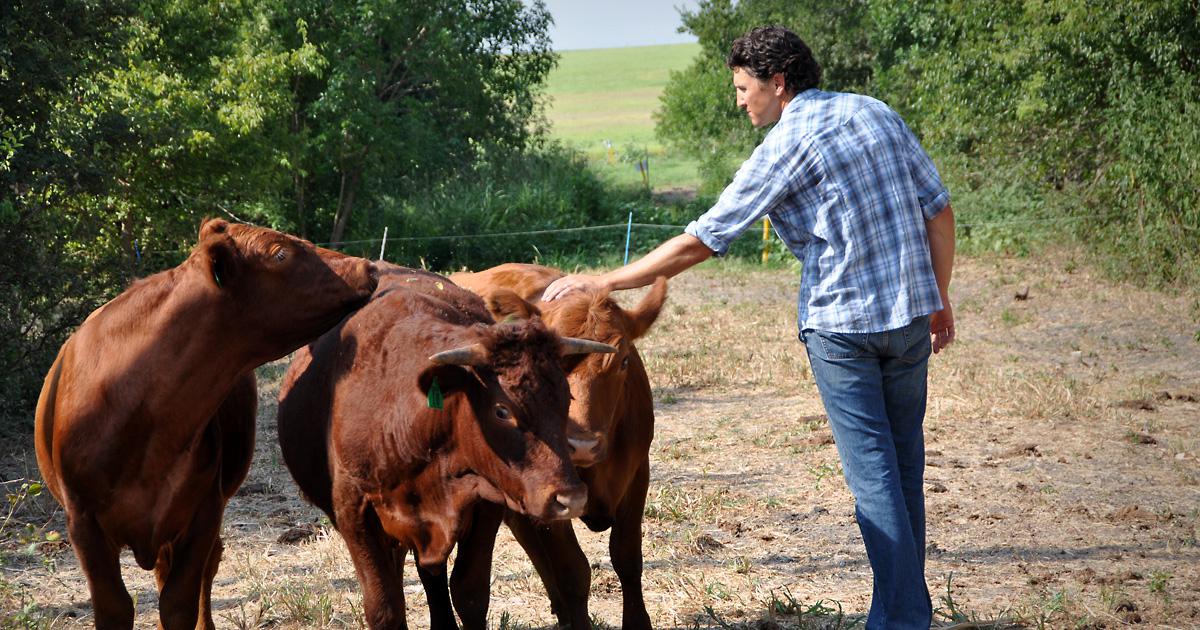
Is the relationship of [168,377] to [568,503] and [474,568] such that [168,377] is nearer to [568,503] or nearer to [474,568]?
[474,568]

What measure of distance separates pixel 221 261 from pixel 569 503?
1555 mm

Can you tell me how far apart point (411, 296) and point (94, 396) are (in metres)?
1.23

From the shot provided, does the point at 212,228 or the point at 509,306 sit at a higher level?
the point at 212,228

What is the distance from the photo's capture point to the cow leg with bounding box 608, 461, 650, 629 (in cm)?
489

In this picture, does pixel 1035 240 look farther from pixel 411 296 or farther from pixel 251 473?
pixel 411 296

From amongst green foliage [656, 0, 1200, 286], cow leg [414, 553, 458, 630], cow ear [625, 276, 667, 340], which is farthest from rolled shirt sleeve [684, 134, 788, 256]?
green foliage [656, 0, 1200, 286]

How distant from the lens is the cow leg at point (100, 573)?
418 centimetres

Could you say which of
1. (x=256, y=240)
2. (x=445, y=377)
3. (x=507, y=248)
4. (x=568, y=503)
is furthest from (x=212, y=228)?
(x=507, y=248)

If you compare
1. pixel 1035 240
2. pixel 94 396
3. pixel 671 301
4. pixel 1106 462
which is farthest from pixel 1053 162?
pixel 94 396

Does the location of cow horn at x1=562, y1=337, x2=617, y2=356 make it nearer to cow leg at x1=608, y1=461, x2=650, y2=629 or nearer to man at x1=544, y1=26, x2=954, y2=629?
man at x1=544, y1=26, x2=954, y2=629

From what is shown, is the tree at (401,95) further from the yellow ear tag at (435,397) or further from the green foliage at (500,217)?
the yellow ear tag at (435,397)

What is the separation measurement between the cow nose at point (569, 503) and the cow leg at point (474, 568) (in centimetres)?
68

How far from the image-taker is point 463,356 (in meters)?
3.66

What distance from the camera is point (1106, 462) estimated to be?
7367mm
